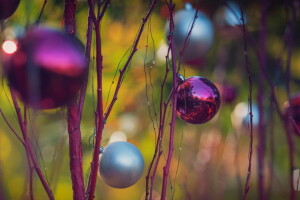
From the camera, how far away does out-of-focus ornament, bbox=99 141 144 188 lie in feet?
2.92

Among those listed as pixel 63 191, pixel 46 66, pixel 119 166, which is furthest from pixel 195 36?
pixel 63 191

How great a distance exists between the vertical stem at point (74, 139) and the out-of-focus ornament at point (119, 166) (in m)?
0.16

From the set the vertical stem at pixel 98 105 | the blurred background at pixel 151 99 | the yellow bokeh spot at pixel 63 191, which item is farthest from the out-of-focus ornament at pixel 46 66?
the yellow bokeh spot at pixel 63 191

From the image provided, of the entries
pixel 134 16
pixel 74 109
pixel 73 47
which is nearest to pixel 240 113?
pixel 134 16

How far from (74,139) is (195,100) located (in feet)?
0.86

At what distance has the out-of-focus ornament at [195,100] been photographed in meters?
0.84

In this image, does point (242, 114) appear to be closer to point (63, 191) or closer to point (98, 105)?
point (63, 191)

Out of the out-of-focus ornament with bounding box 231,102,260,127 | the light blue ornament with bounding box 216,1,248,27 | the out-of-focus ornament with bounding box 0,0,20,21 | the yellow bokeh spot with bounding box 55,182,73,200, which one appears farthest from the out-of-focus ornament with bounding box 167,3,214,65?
the yellow bokeh spot with bounding box 55,182,73,200

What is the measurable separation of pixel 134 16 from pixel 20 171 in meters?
0.87

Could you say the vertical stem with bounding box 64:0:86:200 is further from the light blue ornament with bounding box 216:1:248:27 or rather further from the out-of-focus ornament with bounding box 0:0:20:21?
the light blue ornament with bounding box 216:1:248:27

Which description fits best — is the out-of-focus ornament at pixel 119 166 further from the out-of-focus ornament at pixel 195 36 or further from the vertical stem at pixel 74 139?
the out-of-focus ornament at pixel 195 36

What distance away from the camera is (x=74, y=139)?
29.0 inches

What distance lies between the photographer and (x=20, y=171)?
1883 millimetres

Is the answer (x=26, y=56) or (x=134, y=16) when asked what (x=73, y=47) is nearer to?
(x=26, y=56)
